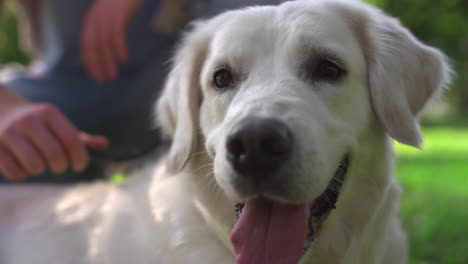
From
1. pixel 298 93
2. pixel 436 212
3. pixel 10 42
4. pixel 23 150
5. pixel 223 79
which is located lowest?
pixel 10 42

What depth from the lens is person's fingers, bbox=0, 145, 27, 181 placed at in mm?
3045

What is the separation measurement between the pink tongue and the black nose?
28 centimetres

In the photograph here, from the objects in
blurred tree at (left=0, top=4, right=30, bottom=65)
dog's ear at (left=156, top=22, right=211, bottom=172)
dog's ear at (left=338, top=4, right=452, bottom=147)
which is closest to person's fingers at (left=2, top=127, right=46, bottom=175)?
dog's ear at (left=156, top=22, right=211, bottom=172)

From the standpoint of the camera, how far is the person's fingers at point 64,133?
3.09m

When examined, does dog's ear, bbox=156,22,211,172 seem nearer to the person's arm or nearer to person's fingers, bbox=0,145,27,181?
the person's arm

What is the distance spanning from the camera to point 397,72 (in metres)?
2.59

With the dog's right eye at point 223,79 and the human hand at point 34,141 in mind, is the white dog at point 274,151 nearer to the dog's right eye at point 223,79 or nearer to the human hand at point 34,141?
the dog's right eye at point 223,79

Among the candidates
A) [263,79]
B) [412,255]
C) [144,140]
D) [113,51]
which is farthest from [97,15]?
[412,255]

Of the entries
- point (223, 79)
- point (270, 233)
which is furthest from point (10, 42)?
point (270, 233)

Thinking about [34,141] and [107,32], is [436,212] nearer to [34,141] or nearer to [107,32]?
[107,32]

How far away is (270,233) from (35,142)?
5.23ft

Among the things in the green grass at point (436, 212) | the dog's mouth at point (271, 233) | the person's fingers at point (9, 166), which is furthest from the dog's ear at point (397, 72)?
the person's fingers at point (9, 166)

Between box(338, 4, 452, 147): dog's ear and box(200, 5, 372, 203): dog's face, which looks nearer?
box(200, 5, 372, 203): dog's face

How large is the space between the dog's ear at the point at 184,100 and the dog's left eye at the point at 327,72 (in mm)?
776
